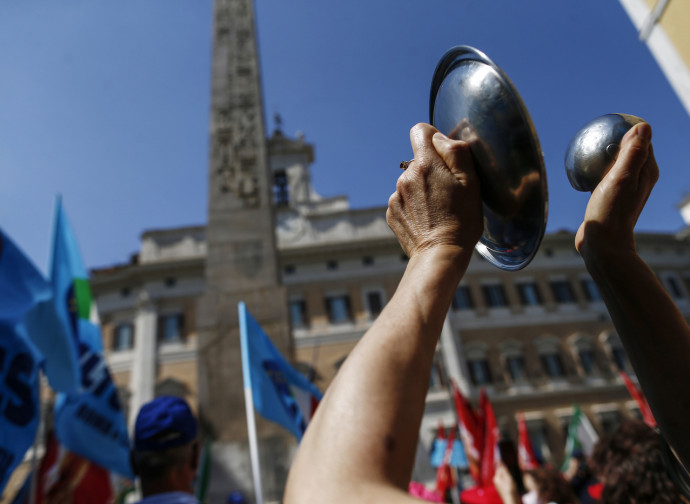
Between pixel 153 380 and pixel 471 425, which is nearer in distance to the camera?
pixel 471 425

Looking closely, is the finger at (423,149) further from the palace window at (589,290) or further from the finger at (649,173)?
the palace window at (589,290)

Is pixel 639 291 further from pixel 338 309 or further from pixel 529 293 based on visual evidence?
pixel 529 293

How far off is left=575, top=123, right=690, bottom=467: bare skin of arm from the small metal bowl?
4 cm

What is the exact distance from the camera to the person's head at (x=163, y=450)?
5.56ft

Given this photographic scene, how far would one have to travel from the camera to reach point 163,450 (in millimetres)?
1733

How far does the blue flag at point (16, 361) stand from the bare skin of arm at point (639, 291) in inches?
105

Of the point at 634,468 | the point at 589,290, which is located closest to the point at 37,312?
the point at 634,468

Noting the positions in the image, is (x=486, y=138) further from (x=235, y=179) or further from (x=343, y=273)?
(x=343, y=273)

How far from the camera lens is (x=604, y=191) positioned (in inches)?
34.3

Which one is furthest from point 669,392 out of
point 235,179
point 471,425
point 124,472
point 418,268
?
point 471,425

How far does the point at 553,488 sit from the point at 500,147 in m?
2.65

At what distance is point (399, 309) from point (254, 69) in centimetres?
788

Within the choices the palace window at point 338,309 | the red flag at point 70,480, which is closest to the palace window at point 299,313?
the palace window at point 338,309

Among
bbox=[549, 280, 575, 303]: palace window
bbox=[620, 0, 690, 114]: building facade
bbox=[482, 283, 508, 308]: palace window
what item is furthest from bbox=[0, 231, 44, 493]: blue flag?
bbox=[549, 280, 575, 303]: palace window
